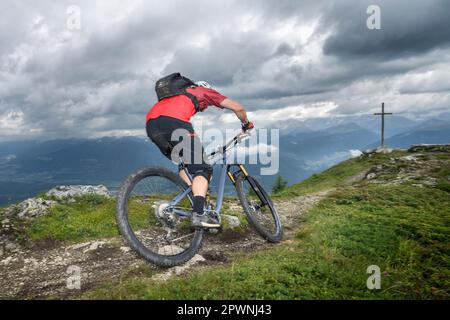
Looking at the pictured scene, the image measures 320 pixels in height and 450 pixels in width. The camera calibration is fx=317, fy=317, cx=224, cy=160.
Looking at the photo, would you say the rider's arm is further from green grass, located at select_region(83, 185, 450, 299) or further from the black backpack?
green grass, located at select_region(83, 185, 450, 299)

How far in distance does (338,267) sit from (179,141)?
4.09m

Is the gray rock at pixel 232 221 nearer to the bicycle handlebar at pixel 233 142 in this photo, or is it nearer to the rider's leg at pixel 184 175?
the bicycle handlebar at pixel 233 142

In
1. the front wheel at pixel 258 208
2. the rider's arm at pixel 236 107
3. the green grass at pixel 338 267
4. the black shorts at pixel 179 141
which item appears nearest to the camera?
the green grass at pixel 338 267

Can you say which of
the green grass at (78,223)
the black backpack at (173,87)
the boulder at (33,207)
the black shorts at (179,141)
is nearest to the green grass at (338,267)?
the black shorts at (179,141)

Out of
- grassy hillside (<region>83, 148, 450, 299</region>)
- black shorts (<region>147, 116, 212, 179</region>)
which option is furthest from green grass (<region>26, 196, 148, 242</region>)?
grassy hillside (<region>83, 148, 450, 299</region>)

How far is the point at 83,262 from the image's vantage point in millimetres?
7090

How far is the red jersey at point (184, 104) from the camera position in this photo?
673 centimetres

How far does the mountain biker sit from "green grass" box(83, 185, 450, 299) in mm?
1586

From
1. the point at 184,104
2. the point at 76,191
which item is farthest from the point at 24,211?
the point at 184,104

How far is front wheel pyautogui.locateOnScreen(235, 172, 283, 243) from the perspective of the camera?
28.5ft

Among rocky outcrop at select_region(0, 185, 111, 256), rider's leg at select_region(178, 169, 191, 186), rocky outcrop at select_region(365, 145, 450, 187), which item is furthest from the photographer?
rocky outcrop at select_region(365, 145, 450, 187)

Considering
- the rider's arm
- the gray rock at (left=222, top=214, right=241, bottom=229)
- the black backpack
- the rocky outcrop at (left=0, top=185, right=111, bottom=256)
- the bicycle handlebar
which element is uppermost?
the black backpack

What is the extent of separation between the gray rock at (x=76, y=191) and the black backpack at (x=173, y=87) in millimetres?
5745
